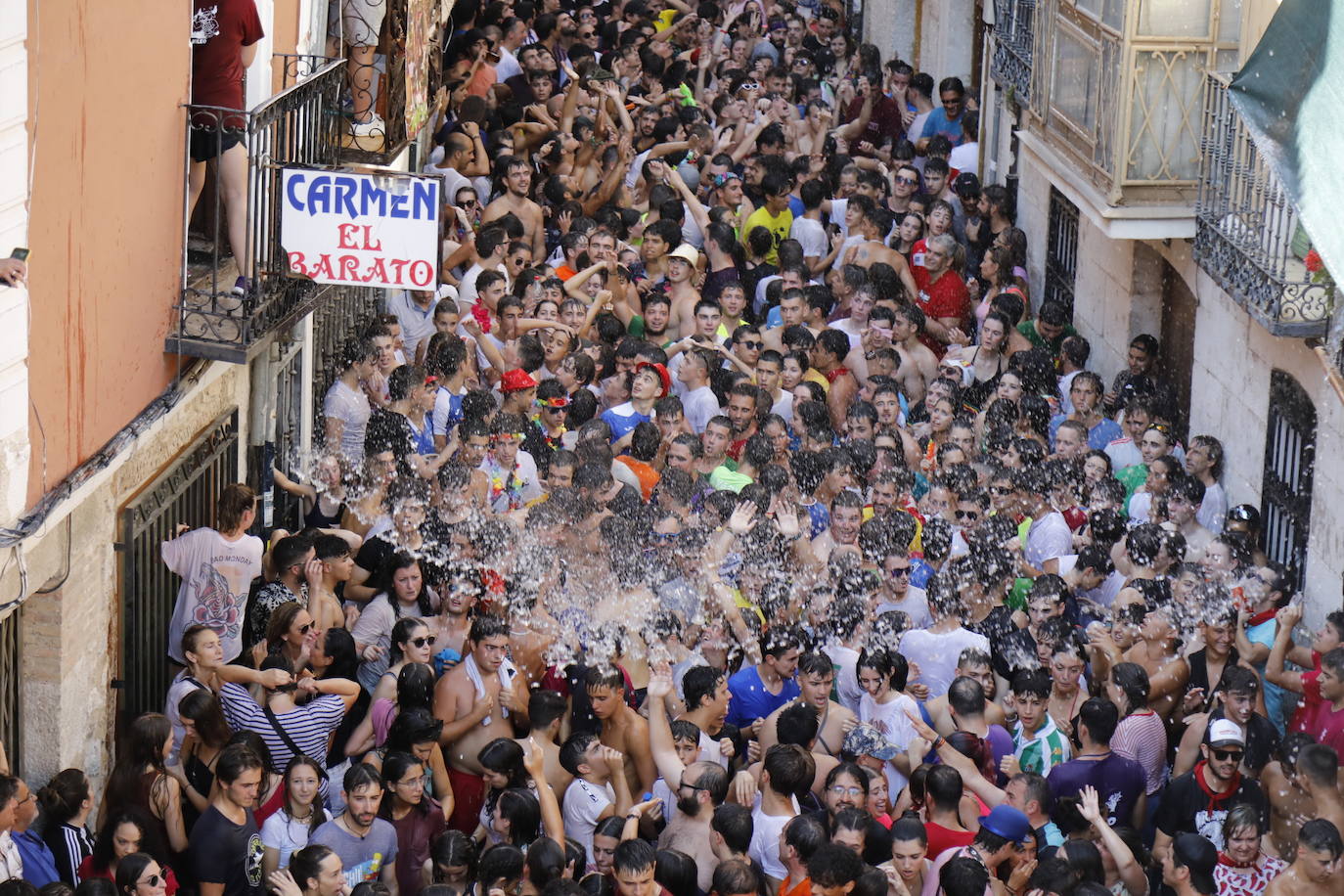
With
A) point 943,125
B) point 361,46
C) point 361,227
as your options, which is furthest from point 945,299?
point 361,227

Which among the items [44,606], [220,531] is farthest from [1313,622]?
[44,606]

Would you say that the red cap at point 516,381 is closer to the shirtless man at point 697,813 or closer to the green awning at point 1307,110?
the shirtless man at point 697,813

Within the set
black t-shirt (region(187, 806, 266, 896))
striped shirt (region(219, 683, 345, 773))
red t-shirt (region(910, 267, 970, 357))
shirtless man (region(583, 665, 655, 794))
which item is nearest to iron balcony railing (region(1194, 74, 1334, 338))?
red t-shirt (region(910, 267, 970, 357))

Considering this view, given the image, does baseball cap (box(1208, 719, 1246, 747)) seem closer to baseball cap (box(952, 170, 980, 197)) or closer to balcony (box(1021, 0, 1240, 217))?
balcony (box(1021, 0, 1240, 217))

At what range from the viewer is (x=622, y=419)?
12.7 metres

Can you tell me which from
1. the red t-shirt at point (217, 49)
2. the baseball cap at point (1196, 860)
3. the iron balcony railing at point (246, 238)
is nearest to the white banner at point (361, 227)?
the iron balcony railing at point (246, 238)

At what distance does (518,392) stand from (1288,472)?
176 inches

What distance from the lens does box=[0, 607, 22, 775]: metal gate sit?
875cm

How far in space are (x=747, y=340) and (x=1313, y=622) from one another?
4.04 metres

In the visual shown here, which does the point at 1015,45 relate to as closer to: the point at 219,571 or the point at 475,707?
the point at 219,571

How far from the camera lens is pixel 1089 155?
13680 mm

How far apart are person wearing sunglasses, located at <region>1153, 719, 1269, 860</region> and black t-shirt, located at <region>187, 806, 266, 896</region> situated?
3649mm

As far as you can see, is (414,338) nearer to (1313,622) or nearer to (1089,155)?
(1089,155)

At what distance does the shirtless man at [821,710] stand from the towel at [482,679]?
1.15 metres
